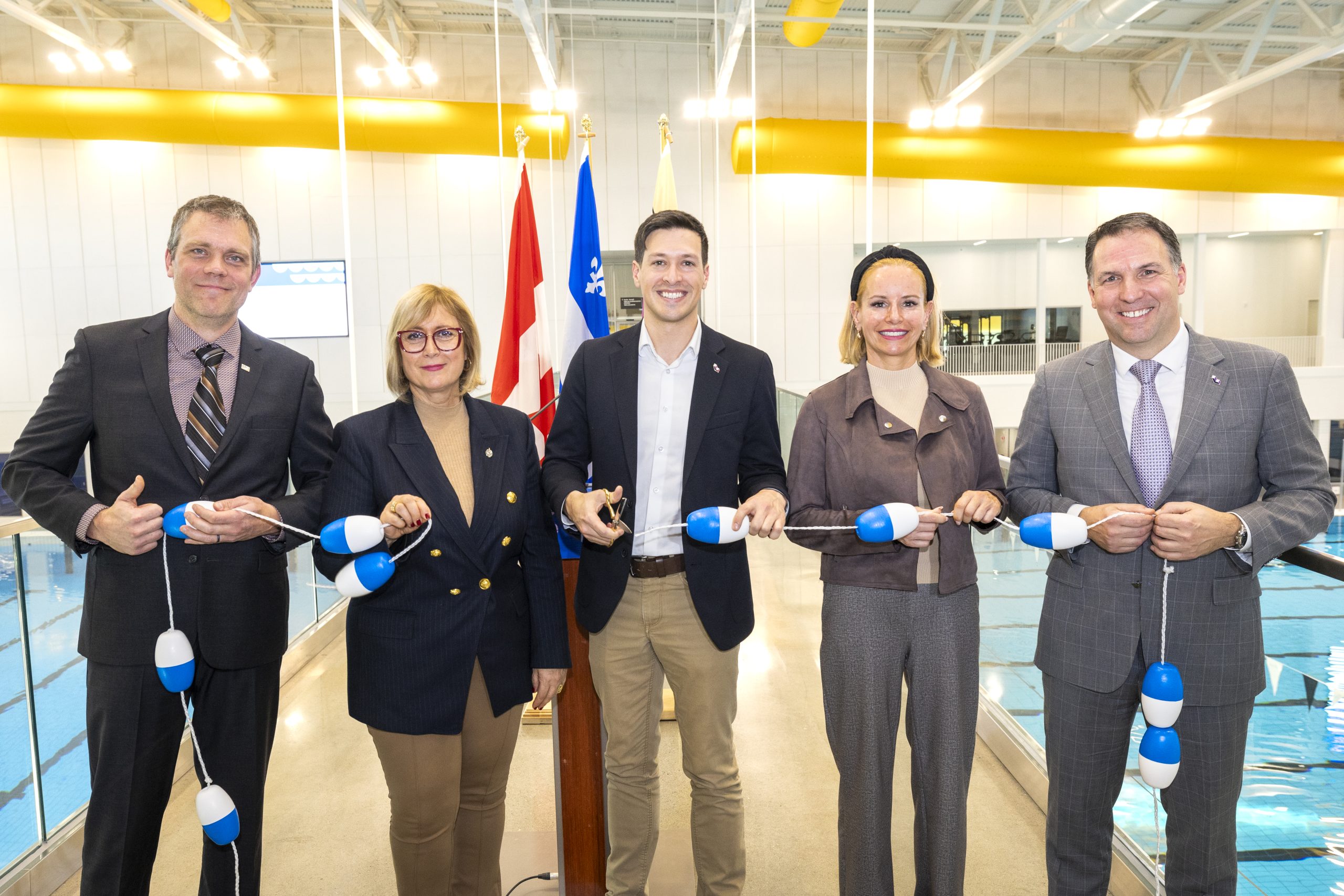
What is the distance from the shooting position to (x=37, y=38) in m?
10.7

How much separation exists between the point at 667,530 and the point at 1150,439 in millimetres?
1165

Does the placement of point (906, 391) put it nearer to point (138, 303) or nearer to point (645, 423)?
point (645, 423)

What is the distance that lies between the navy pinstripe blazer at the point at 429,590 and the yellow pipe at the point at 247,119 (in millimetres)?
8715

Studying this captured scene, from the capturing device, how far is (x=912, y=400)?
2025 mm

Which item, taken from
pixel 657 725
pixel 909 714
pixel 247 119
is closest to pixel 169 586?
pixel 657 725

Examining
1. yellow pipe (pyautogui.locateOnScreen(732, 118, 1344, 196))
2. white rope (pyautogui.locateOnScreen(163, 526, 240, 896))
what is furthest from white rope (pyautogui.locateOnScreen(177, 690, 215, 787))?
yellow pipe (pyautogui.locateOnScreen(732, 118, 1344, 196))

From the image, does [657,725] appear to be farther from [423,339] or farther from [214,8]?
[214,8]

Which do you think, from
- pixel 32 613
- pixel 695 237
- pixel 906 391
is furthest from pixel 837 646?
pixel 32 613

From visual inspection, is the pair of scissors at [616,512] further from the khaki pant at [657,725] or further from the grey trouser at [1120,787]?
the grey trouser at [1120,787]

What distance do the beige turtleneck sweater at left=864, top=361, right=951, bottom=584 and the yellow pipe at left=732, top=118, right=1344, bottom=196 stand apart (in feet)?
30.8

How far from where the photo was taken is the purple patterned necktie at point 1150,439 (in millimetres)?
1792

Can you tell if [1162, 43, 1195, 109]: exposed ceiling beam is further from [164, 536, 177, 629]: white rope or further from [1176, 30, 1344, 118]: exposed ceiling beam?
[164, 536, 177, 629]: white rope

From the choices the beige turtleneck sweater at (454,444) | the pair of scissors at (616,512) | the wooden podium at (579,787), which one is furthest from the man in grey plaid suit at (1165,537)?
the beige turtleneck sweater at (454,444)

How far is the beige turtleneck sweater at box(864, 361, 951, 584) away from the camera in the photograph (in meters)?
1.94
